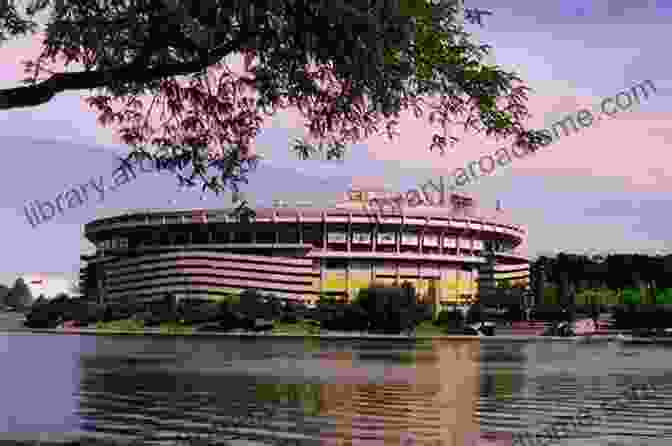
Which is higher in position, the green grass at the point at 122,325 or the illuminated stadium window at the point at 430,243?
the illuminated stadium window at the point at 430,243

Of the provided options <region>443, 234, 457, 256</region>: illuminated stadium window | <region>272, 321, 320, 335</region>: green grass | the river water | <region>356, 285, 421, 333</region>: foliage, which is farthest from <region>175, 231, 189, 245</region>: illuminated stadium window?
the river water

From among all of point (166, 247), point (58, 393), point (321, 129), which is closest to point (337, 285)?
point (166, 247)

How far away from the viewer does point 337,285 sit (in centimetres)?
18850

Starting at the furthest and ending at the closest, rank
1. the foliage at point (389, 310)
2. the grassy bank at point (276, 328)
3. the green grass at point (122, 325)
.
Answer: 1. the green grass at point (122, 325)
2. the grassy bank at point (276, 328)
3. the foliage at point (389, 310)

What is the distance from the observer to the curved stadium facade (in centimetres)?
18162

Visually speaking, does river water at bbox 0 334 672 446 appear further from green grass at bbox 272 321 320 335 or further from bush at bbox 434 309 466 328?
bush at bbox 434 309 466 328

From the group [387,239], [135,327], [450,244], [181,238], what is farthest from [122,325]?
[450,244]

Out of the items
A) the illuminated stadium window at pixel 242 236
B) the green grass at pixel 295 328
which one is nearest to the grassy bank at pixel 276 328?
the green grass at pixel 295 328

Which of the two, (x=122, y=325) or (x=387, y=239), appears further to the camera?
(x=387, y=239)

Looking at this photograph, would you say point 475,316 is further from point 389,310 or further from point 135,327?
point 135,327

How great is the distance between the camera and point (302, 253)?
18750 cm

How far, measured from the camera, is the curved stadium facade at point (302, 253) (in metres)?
182

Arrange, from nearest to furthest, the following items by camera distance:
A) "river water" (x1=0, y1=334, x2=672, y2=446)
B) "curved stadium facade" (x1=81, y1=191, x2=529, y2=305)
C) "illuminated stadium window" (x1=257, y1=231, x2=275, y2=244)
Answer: "river water" (x1=0, y1=334, x2=672, y2=446) → "curved stadium facade" (x1=81, y1=191, x2=529, y2=305) → "illuminated stadium window" (x1=257, y1=231, x2=275, y2=244)

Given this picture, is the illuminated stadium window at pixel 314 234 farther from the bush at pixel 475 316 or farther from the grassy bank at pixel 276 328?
the bush at pixel 475 316
